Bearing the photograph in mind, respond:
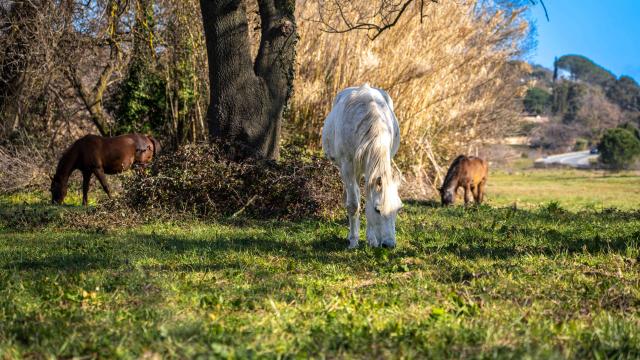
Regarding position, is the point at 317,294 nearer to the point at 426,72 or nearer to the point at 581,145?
the point at 426,72

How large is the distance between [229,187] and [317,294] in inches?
206

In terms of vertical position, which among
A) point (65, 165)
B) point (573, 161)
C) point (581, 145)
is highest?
point (581, 145)

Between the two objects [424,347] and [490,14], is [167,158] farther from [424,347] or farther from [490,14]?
[490,14]

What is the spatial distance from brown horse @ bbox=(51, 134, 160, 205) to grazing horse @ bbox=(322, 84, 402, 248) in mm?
5994

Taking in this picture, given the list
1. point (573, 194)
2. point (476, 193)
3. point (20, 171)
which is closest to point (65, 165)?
point (20, 171)

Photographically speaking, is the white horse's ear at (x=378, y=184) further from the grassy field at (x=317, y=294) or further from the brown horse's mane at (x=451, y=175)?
the brown horse's mane at (x=451, y=175)

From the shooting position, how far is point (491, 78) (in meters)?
19.7

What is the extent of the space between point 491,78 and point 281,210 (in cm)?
1237

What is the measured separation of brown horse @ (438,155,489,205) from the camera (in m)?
13.5

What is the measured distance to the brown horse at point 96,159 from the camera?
11.6m

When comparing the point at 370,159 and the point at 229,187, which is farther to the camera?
the point at 229,187

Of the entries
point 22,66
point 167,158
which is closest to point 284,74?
point 167,158

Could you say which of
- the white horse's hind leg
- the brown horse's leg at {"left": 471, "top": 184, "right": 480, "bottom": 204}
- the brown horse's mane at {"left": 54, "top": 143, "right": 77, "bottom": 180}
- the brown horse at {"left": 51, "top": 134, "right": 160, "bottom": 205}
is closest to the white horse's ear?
the white horse's hind leg

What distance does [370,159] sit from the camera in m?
6.25
